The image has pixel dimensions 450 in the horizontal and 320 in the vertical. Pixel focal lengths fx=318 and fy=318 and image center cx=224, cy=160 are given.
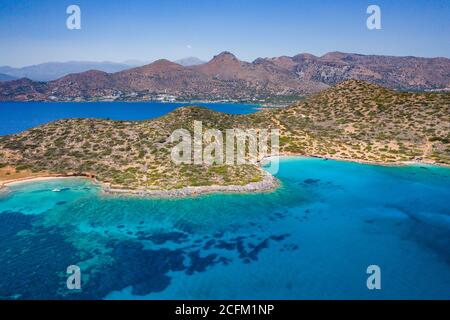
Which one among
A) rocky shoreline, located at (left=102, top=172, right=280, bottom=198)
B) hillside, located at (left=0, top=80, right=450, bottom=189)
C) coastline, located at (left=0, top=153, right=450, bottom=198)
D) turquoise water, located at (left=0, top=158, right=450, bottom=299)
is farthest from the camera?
hillside, located at (left=0, top=80, right=450, bottom=189)

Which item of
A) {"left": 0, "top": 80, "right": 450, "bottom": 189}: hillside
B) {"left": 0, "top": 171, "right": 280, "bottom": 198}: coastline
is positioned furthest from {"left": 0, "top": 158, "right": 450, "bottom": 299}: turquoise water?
{"left": 0, "top": 80, "right": 450, "bottom": 189}: hillside

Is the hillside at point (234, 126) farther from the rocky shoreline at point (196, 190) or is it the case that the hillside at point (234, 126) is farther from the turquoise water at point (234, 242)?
the turquoise water at point (234, 242)

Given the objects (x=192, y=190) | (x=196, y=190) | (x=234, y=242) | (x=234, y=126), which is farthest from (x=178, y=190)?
(x=234, y=126)

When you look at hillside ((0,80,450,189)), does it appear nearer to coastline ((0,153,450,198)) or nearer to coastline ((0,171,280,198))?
coastline ((0,153,450,198))

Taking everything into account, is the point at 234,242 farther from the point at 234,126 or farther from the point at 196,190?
the point at 234,126

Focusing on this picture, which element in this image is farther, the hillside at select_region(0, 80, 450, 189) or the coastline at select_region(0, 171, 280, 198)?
the hillside at select_region(0, 80, 450, 189)
